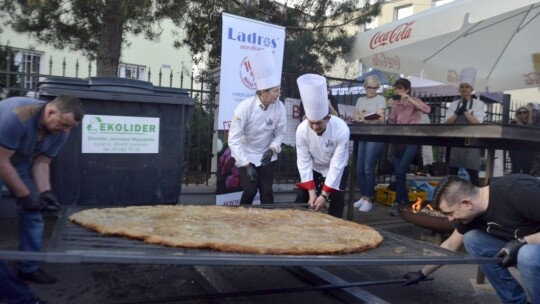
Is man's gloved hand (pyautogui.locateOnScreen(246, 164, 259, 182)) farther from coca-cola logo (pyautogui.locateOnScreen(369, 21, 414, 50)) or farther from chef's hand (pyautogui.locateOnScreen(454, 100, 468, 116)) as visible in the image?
chef's hand (pyautogui.locateOnScreen(454, 100, 468, 116))

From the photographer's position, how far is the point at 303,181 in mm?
4578

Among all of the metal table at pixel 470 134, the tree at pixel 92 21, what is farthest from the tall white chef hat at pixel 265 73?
the tree at pixel 92 21

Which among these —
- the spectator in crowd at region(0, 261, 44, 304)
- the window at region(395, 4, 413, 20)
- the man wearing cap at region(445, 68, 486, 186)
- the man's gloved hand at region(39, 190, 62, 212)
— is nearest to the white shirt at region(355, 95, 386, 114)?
the man wearing cap at region(445, 68, 486, 186)

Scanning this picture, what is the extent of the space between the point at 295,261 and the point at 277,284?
176 cm

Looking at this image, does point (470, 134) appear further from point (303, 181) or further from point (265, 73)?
point (265, 73)

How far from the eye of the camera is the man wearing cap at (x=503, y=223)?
2869mm

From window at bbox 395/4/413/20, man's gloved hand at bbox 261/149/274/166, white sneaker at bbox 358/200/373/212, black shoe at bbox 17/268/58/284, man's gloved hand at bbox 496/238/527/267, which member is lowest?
black shoe at bbox 17/268/58/284

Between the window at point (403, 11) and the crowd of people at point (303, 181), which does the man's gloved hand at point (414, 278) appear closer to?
the crowd of people at point (303, 181)

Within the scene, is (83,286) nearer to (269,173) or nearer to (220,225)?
(220,225)

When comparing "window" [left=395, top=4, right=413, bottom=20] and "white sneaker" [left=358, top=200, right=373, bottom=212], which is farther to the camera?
"window" [left=395, top=4, right=413, bottom=20]

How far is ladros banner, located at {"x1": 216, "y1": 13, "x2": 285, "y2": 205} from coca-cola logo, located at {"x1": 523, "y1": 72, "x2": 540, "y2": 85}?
3.85 metres

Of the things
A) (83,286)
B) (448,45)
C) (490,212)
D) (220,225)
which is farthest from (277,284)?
(448,45)

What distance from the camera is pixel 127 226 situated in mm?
2844

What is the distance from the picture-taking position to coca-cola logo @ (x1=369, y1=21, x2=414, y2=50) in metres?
5.62
